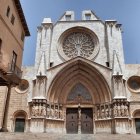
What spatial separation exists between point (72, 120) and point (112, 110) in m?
3.75

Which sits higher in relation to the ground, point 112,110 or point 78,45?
point 78,45

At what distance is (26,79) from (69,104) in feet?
15.3

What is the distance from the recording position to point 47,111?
63.9 ft

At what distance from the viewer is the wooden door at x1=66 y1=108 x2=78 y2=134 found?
1990cm

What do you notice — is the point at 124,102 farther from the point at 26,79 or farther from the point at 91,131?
the point at 26,79

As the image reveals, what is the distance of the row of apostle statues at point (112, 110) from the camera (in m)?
18.2

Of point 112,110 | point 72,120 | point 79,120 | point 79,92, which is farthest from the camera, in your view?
point 79,92

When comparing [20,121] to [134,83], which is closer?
[20,121]

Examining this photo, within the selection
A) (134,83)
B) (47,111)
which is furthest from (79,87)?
(134,83)

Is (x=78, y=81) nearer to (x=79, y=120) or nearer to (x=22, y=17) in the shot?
(x=79, y=120)

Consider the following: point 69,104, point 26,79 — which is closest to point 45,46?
point 26,79

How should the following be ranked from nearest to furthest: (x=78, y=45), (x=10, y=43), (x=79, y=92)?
(x=10, y=43) < (x=79, y=92) < (x=78, y=45)

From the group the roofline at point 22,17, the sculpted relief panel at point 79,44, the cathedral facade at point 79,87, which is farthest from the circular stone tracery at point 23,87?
the roofline at point 22,17

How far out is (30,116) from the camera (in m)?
19.4
